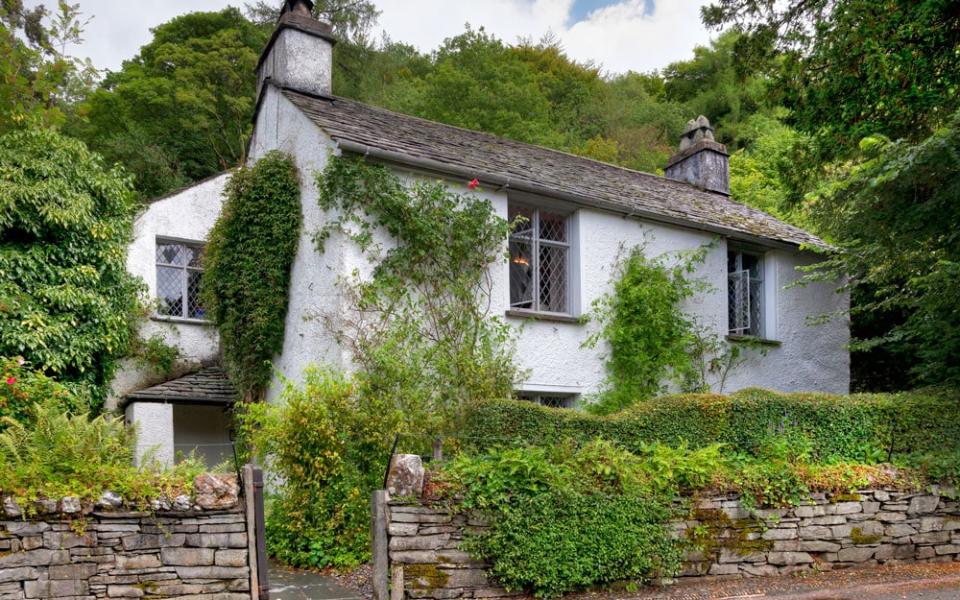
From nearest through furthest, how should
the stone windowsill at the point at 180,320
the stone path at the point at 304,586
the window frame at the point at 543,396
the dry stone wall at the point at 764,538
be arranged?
1. the dry stone wall at the point at 764,538
2. the stone path at the point at 304,586
3. the window frame at the point at 543,396
4. the stone windowsill at the point at 180,320

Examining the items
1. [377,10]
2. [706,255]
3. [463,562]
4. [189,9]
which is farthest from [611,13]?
[463,562]

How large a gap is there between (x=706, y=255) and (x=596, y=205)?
2855 millimetres

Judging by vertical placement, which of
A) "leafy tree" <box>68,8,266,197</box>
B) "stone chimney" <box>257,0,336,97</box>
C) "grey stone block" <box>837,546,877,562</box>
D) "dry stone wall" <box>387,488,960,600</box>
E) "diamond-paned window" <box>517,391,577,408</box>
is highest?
"leafy tree" <box>68,8,266,197</box>

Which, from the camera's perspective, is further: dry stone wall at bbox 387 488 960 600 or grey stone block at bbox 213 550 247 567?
dry stone wall at bbox 387 488 960 600

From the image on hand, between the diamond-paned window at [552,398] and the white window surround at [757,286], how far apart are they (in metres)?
4.64

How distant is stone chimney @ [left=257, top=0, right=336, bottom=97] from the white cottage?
3cm

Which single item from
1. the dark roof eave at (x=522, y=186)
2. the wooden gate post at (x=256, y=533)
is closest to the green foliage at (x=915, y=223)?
the dark roof eave at (x=522, y=186)

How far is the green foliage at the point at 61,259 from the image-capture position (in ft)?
39.5

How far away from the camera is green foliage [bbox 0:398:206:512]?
6457mm

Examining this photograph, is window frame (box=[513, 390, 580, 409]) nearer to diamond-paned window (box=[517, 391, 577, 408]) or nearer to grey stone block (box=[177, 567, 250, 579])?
diamond-paned window (box=[517, 391, 577, 408])

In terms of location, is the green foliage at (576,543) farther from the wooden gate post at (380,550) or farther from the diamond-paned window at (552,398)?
the diamond-paned window at (552,398)

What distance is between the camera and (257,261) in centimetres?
1280

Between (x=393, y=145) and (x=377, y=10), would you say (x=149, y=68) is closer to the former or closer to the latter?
(x=377, y=10)

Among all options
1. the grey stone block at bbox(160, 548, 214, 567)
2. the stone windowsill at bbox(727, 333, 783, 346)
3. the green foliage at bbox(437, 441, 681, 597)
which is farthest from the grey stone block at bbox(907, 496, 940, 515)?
the grey stone block at bbox(160, 548, 214, 567)
